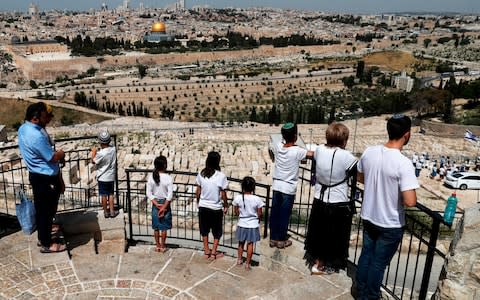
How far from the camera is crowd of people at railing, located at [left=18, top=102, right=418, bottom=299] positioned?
11.0 ft

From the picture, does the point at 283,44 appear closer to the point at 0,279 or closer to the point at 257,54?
the point at 257,54

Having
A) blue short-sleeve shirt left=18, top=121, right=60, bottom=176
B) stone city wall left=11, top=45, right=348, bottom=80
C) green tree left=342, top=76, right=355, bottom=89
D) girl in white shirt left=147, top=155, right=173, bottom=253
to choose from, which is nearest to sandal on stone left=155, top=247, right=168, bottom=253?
girl in white shirt left=147, top=155, right=173, bottom=253

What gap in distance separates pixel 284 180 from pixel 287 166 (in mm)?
164

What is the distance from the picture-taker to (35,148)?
13.6 ft

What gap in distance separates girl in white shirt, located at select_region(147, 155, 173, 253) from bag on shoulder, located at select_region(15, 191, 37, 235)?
1217 millimetres

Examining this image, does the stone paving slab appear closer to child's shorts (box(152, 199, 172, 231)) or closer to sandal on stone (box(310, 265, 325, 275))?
sandal on stone (box(310, 265, 325, 275))

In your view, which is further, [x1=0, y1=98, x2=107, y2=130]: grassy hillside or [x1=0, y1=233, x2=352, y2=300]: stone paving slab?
[x1=0, y1=98, x2=107, y2=130]: grassy hillside

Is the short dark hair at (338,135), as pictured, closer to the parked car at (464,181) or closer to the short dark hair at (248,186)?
the short dark hair at (248,186)

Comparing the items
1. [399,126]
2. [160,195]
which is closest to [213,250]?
[160,195]

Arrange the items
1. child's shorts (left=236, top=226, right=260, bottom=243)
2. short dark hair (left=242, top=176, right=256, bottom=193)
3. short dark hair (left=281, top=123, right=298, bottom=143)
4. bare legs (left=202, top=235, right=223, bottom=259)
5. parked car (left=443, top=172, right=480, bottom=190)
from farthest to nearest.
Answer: parked car (left=443, top=172, right=480, bottom=190) → bare legs (left=202, top=235, right=223, bottom=259) → child's shorts (left=236, top=226, right=260, bottom=243) → short dark hair (left=242, top=176, right=256, bottom=193) → short dark hair (left=281, top=123, right=298, bottom=143)

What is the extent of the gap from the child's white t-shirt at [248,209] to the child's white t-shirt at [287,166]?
266mm

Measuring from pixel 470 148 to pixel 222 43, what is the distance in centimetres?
7775

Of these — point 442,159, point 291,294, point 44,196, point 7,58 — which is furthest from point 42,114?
point 7,58

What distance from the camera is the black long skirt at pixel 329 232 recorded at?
4.09m
